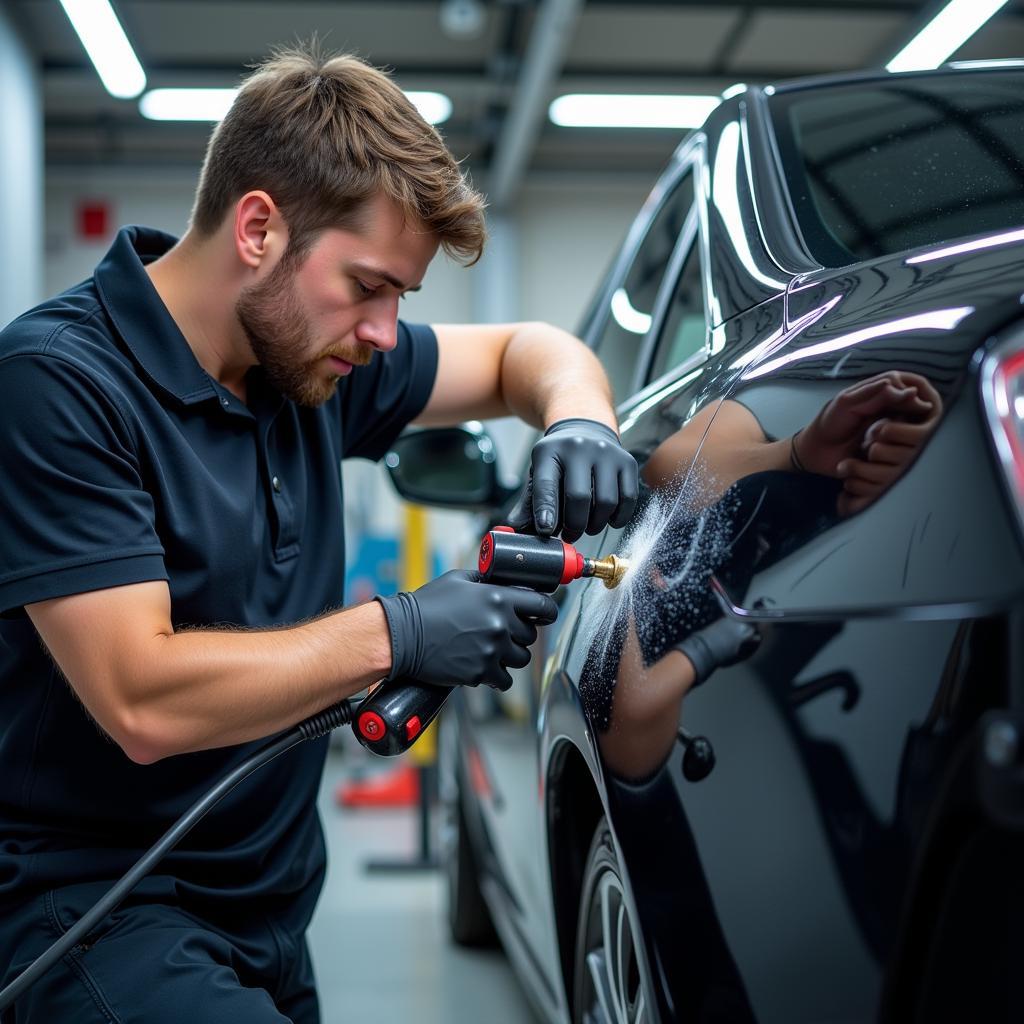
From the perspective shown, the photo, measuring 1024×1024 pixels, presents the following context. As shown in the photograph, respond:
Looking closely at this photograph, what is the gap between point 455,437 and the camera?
2291 millimetres

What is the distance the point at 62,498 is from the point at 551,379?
0.74 m

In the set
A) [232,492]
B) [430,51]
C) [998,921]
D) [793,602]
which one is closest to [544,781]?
[232,492]

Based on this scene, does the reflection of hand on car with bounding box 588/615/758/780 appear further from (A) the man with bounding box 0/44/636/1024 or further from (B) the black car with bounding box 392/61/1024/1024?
(A) the man with bounding box 0/44/636/1024

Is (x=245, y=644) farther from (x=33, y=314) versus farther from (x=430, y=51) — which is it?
(x=430, y=51)

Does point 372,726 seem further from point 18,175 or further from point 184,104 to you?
point 184,104

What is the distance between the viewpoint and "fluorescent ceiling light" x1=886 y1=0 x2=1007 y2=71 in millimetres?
A: 5332

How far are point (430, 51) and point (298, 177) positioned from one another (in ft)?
20.4

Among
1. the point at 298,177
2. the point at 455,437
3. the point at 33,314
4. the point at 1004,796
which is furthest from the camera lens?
the point at 455,437

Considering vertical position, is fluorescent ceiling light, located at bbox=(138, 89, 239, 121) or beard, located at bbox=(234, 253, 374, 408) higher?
fluorescent ceiling light, located at bbox=(138, 89, 239, 121)

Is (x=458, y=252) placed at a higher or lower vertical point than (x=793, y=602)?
higher

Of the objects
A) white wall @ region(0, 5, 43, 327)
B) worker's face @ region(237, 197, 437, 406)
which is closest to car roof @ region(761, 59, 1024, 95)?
worker's face @ region(237, 197, 437, 406)

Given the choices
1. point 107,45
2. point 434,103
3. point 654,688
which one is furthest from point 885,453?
point 434,103

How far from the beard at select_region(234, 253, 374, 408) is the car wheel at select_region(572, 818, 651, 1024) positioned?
72cm

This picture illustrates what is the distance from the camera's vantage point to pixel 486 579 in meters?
1.34
